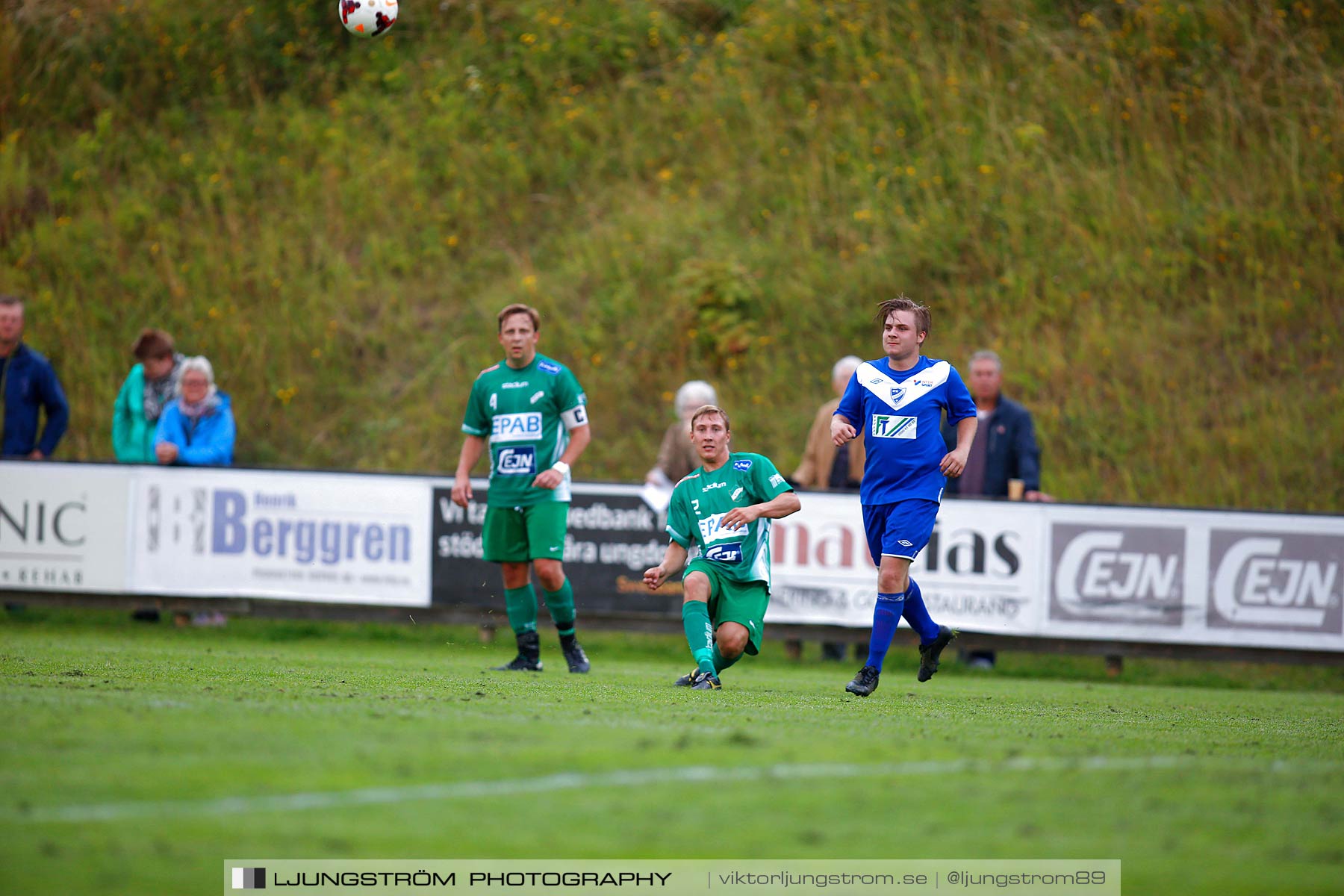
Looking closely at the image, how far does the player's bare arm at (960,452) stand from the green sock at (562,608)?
2677mm

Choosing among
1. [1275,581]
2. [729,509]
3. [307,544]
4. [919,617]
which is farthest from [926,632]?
[307,544]

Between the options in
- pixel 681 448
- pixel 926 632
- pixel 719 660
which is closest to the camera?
pixel 719 660

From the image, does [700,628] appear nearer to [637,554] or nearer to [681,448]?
[637,554]

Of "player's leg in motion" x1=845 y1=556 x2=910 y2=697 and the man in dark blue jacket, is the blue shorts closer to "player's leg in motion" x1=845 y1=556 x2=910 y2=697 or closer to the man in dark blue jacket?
"player's leg in motion" x1=845 y1=556 x2=910 y2=697

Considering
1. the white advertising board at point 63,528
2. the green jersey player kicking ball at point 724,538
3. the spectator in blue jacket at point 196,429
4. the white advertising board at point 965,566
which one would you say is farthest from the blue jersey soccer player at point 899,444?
the white advertising board at point 63,528

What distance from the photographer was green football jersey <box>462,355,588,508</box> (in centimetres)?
898

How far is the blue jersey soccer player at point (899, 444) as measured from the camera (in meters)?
7.70

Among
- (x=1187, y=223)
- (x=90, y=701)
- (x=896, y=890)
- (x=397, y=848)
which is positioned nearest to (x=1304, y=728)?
(x=896, y=890)

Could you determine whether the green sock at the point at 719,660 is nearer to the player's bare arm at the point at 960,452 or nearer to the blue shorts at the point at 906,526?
the blue shorts at the point at 906,526

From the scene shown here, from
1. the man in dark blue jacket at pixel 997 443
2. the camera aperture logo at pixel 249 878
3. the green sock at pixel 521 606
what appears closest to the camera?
the camera aperture logo at pixel 249 878

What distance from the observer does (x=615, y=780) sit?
14.2 ft

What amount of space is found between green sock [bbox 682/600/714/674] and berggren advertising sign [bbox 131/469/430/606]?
17.5ft

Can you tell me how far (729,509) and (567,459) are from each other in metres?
1.46

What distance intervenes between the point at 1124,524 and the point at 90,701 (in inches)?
338
